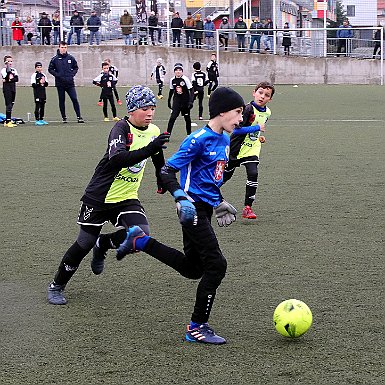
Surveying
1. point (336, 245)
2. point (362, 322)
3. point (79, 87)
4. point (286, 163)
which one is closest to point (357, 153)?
point (286, 163)

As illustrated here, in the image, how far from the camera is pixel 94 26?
119 ft

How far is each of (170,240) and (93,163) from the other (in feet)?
22.6

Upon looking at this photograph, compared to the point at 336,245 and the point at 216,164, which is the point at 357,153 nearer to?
the point at 336,245

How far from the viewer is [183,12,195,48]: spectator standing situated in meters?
38.2

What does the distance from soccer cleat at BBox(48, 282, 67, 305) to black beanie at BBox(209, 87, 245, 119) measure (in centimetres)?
→ 198

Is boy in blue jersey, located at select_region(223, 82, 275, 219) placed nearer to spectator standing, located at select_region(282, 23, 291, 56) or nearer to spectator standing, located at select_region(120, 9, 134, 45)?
spectator standing, located at select_region(120, 9, 134, 45)

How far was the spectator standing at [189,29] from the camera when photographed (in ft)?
125

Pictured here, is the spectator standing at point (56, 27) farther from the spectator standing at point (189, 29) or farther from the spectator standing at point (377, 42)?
the spectator standing at point (377, 42)

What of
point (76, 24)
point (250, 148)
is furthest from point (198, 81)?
point (250, 148)

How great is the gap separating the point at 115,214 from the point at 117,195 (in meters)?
0.17

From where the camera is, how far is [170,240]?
891cm

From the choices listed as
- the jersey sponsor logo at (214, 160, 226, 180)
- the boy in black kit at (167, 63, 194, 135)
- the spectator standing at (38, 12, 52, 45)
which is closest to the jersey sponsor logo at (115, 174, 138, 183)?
the jersey sponsor logo at (214, 160, 226, 180)

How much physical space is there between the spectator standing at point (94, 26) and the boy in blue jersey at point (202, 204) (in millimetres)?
31566

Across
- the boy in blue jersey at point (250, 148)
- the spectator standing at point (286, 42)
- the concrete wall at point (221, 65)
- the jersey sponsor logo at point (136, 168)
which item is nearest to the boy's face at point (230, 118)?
the jersey sponsor logo at point (136, 168)
